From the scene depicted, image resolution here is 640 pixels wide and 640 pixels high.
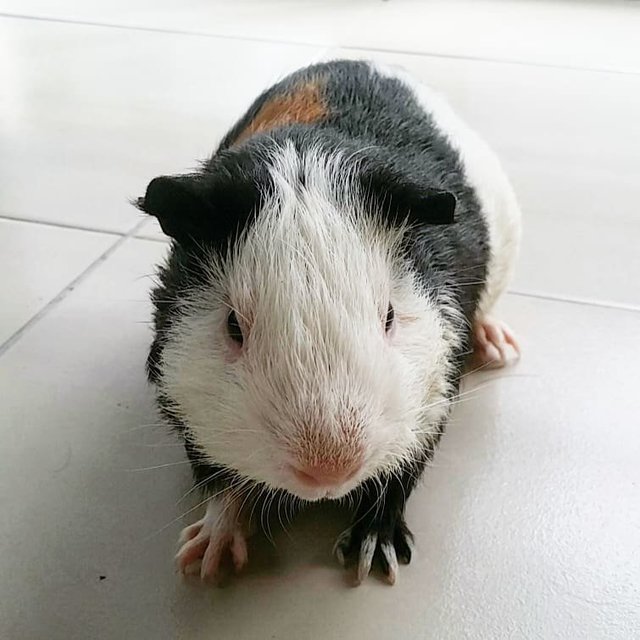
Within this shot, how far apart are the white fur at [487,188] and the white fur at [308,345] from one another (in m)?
0.31

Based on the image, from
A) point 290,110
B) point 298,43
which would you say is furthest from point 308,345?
point 298,43

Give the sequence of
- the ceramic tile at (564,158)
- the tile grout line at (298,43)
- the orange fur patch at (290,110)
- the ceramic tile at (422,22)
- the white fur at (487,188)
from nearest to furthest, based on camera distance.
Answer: the orange fur patch at (290,110)
the white fur at (487,188)
the ceramic tile at (564,158)
the tile grout line at (298,43)
the ceramic tile at (422,22)

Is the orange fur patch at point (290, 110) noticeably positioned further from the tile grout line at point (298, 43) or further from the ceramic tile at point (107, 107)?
the tile grout line at point (298, 43)

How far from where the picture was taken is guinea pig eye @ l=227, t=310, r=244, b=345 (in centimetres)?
79

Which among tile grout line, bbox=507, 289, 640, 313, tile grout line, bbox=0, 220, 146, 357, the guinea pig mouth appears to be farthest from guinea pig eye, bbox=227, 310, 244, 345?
tile grout line, bbox=507, 289, 640, 313

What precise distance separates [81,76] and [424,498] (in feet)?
5.50

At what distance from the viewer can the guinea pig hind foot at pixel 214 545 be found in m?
0.92

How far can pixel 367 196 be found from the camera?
845 mm

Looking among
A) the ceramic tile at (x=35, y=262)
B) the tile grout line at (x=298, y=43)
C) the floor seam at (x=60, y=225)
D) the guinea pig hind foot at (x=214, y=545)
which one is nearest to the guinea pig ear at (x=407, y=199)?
the guinea pig hind foot at (x=214, y=545)

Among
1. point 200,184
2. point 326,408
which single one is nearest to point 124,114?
point 200,184

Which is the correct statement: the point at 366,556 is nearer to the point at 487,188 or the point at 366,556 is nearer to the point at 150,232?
the point at 487,188

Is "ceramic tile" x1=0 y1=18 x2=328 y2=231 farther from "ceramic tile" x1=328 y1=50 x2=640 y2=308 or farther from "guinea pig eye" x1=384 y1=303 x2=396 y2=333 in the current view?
"guinea pig eye" x1=384 y1=303 x2=396 y2=333

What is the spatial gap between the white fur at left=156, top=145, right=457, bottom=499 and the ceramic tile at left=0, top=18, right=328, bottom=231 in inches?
31.9

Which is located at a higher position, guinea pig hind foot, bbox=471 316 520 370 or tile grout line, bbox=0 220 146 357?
guinea pig hind foot, bbox=471 316 520 370
